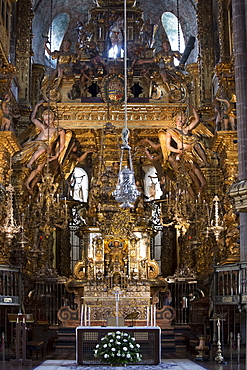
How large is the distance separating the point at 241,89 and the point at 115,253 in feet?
31.1

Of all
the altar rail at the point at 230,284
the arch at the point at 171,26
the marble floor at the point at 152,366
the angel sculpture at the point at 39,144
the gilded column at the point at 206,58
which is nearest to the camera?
the marble floor at the point at 152,366

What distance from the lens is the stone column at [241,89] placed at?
15.9 metres

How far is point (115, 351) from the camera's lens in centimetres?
1318

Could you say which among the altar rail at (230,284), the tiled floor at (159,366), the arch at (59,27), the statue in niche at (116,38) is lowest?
the tiled floor at (159,366)

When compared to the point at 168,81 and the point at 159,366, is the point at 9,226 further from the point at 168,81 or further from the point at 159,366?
the point at 168,81

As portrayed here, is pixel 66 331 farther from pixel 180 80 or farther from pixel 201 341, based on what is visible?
pixel 180 80

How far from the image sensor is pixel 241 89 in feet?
55.0

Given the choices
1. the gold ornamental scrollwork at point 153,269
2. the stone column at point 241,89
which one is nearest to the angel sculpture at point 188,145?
the gold ornamental scrollwork at point 153,269

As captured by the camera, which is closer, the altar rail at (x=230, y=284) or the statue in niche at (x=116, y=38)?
the altar rail at (x=230, y=284)

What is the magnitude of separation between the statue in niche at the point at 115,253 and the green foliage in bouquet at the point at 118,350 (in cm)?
1031

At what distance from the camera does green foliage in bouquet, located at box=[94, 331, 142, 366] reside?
13.1 m

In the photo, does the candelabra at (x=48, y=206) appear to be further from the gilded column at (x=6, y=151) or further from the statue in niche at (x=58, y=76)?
the statue in niche at (x=58, y=76)

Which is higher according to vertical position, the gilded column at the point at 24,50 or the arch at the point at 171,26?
the arch at the point at 171,26

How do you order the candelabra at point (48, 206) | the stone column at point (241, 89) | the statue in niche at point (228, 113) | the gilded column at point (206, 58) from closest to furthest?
the stone column at point (241, 89)
the candelabra at point (48, 206)
the statue in niche at point (228, 113)
the gilded column at point (206, 58)
